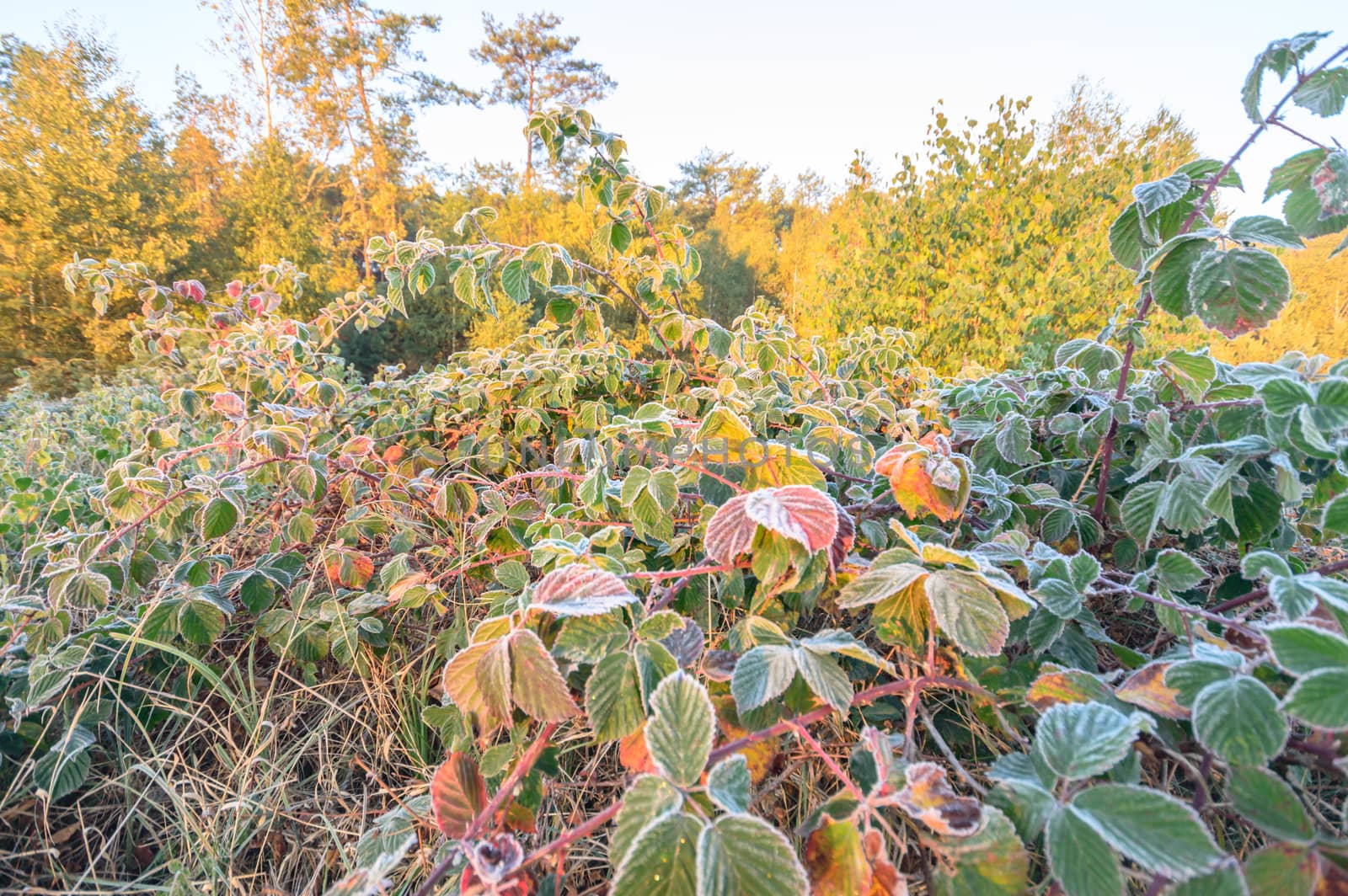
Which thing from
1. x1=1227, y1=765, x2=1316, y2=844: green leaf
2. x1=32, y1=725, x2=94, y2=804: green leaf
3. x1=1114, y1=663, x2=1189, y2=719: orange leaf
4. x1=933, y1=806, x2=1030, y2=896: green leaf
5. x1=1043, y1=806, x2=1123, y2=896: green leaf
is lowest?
x1=32, y1=725, x2=94, y2=804: green leaf

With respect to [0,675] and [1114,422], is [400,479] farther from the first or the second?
[1114,422]

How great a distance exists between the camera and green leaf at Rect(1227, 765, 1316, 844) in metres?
0.34

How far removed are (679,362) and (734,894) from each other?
4.58 ft

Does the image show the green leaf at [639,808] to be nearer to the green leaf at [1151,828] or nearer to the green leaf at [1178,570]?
the green leaf at [1151,828]

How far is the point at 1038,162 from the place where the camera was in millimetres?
3879

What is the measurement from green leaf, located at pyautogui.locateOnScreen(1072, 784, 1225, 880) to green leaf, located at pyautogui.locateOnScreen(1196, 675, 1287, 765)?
0.07 m

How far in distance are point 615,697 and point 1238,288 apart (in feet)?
2.34

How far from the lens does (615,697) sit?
483 mm

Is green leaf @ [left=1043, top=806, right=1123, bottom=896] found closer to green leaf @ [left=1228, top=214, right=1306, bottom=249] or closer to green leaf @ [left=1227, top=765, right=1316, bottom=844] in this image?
green leaf @ [left=1227, top=765, right=1316, bottom=844]

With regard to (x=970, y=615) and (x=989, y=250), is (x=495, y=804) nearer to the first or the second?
(x=970, y=615)

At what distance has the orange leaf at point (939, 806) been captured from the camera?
0.37 m

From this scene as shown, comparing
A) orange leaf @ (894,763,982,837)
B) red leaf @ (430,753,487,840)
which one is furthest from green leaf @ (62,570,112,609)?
orange leaf @ (894,763,982,837)

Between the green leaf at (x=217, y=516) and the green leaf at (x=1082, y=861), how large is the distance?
1123 mm

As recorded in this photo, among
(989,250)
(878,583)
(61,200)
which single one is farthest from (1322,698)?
(61,200)
